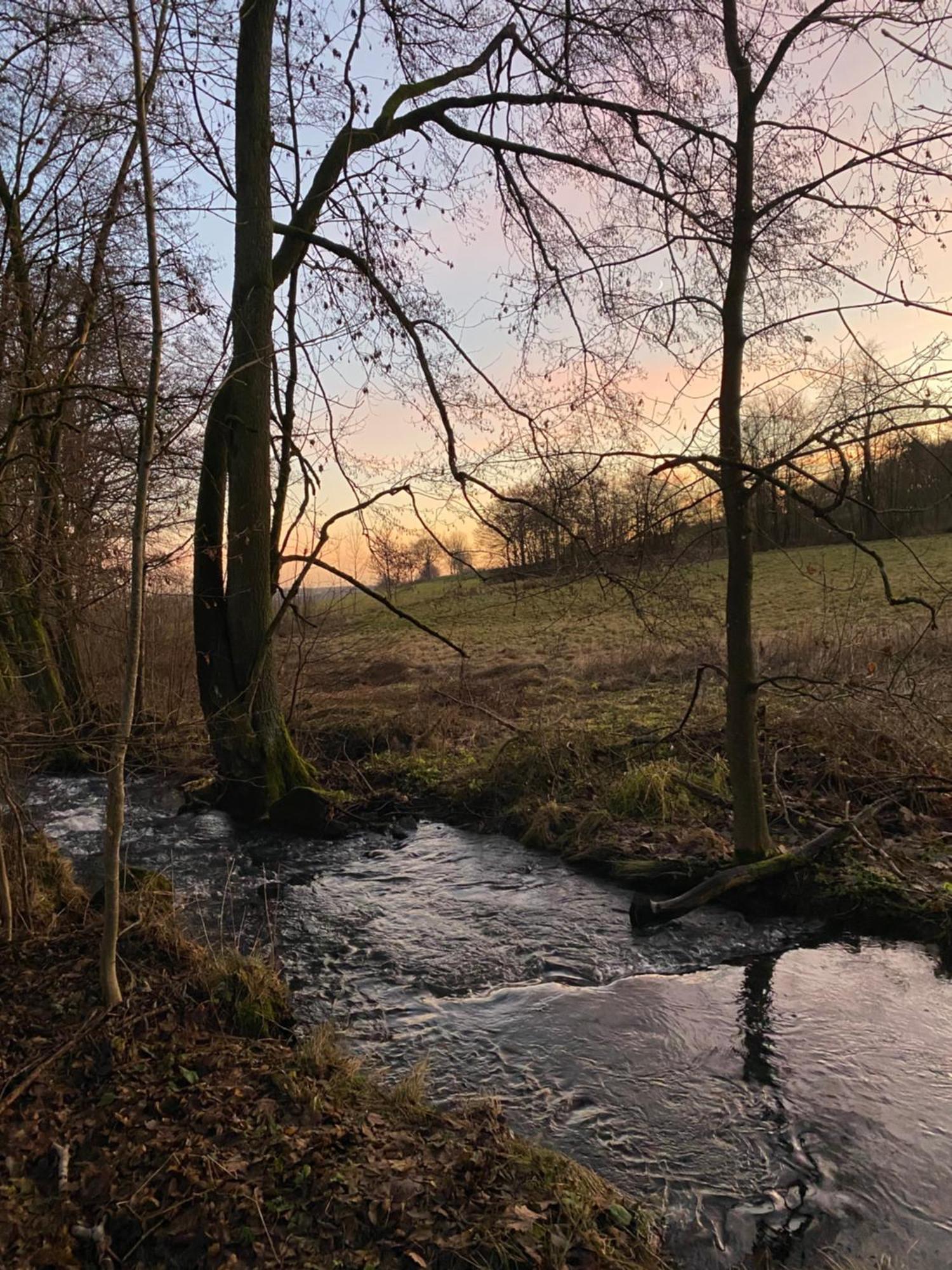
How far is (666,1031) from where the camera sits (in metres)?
5.20

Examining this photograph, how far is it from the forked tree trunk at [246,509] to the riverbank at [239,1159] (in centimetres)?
498

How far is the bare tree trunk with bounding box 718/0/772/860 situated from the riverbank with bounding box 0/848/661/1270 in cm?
340

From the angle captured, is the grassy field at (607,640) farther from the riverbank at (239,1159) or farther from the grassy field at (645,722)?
the riverbank at (239,1159)

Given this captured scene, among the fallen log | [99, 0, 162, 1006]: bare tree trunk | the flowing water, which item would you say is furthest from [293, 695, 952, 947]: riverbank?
[99, 0, 162, 1006]: bare tree trunk

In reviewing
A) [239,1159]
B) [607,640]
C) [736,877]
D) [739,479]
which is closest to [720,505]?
[739,479]

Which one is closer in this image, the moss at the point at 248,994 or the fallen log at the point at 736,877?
the moss at the point at 248,994

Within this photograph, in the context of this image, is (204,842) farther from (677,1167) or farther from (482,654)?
(482,654)

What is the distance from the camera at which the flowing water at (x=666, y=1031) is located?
12.2 feet

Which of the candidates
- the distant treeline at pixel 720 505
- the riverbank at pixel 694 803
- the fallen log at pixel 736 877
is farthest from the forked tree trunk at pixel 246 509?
the fallen log at pixel 736 877

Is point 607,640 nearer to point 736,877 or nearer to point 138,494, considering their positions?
point 736,877

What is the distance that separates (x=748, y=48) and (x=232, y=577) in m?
7.16

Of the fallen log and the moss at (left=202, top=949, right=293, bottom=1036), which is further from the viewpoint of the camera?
the fallen log

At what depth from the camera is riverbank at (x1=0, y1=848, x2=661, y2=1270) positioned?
314cm

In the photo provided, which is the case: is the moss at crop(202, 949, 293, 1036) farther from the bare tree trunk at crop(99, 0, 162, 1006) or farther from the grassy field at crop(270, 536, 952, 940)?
the grassy field at crop(270, 536, 952, 940)
